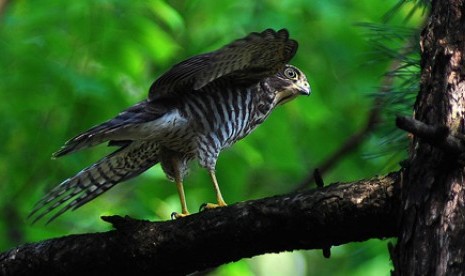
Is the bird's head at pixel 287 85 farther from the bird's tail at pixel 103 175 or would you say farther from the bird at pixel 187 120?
the bird's tail at pixel 103 175

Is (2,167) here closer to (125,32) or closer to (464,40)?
(125,32)

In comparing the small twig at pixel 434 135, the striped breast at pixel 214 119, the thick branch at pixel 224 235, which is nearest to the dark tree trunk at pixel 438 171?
the small twig at pixel 434 135

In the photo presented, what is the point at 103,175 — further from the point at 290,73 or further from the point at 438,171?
the point at 438,171

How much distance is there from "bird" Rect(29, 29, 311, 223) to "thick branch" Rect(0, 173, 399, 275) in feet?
2.42

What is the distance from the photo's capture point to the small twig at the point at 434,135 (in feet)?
8.38

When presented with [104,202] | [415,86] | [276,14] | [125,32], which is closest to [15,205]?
[104,202]

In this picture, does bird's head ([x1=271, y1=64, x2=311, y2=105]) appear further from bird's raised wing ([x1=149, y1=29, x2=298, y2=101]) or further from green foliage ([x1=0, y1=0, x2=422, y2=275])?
green foliage ([x1=0, y1=0, x2=422, y2=275])

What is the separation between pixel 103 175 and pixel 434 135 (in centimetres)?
259

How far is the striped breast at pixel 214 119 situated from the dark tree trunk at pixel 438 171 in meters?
1.78

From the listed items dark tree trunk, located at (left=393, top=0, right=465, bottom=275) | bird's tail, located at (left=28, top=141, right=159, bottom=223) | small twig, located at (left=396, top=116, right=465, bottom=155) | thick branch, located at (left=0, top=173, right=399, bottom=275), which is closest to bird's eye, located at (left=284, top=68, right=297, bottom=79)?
bird's tail, located at (left=28, top=141, right=159, bottom=223)

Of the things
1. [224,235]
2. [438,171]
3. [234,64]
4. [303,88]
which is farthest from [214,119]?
[438,171]

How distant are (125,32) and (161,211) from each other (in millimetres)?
1288

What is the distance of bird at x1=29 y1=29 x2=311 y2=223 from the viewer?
4438 mm

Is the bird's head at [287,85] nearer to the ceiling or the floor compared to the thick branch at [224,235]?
nearer to the ceiling
